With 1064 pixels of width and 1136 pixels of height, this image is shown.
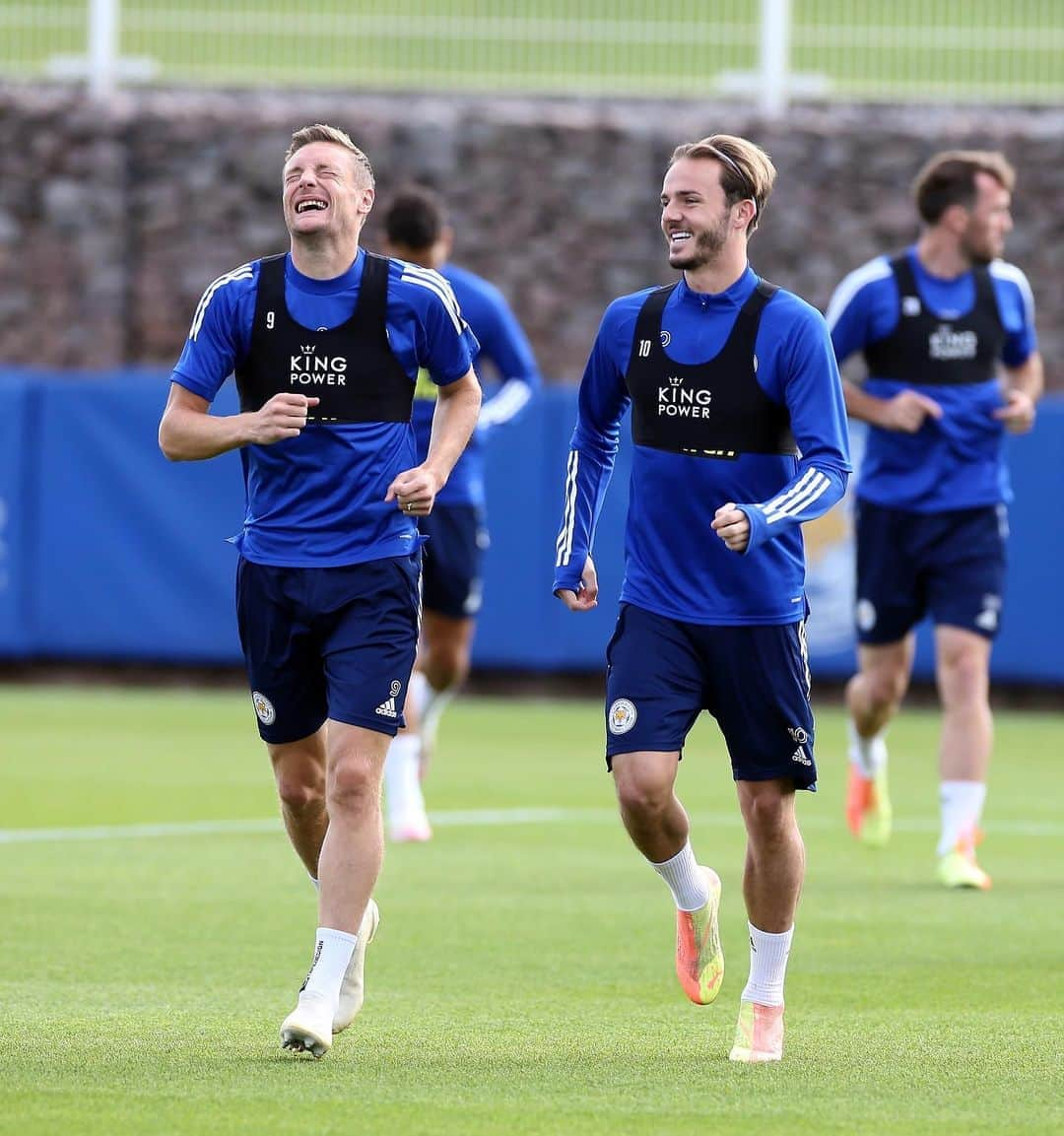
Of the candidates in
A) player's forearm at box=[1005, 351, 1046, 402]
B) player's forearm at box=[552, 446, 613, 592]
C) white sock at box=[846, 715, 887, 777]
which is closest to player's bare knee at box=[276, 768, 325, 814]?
player's forearm at box=[552, 446, 613, 592]

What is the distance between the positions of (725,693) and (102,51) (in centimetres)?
1609

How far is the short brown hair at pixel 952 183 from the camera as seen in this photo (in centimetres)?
1002

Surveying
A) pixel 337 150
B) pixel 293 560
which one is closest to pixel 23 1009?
pixel 293 560

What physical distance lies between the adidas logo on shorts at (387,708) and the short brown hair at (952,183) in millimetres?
4420

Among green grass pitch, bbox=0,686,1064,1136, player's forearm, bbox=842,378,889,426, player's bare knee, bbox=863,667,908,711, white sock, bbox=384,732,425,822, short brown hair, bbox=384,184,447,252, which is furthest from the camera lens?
white sock, bbox=384,732,425,822

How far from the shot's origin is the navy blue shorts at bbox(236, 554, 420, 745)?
21.4ft

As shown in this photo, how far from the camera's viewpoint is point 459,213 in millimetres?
21047

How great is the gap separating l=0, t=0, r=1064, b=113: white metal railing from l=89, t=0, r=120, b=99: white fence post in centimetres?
2

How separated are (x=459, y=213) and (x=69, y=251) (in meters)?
3.36

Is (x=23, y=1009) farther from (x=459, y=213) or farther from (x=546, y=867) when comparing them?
(x=459, y=213)

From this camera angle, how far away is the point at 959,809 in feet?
32.4

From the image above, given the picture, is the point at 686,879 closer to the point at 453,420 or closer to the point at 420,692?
the point at 453,420

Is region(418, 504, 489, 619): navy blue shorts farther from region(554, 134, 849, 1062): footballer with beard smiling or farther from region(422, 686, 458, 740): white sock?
region(554, 134, 849, 1062): footballer with beard smiling

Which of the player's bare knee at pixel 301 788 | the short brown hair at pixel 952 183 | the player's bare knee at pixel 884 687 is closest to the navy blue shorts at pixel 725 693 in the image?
the player's bare knee at pixel 301 788
